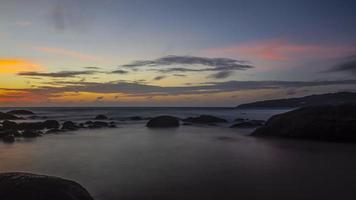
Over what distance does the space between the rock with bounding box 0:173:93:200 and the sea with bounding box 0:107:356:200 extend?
1.85m

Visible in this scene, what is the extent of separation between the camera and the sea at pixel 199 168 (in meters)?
10.3

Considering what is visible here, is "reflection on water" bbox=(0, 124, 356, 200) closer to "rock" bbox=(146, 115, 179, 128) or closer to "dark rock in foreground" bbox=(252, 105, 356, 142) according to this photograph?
"dark rock in foreground" bbox=(252, 105, 356, 142)

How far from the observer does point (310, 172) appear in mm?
13016

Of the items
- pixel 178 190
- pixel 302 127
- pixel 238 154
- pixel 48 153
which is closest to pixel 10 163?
pixel 48 153

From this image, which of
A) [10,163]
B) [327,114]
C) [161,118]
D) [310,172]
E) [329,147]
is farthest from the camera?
[161,118]

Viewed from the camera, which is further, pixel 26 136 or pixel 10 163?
pixel 26 136

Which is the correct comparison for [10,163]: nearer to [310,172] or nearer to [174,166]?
[174,166]

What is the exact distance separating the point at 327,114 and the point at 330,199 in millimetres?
15990

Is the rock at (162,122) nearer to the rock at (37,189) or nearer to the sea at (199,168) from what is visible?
the sea at (199,168)

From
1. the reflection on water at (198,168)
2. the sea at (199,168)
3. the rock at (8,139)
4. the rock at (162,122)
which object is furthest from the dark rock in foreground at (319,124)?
the rock at (8,139)

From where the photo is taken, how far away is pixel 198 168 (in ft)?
46.3

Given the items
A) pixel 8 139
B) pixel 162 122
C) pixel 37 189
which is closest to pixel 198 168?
pixel 37 189

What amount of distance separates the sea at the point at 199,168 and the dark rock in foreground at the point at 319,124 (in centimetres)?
148

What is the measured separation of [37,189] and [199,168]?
7.49 m
